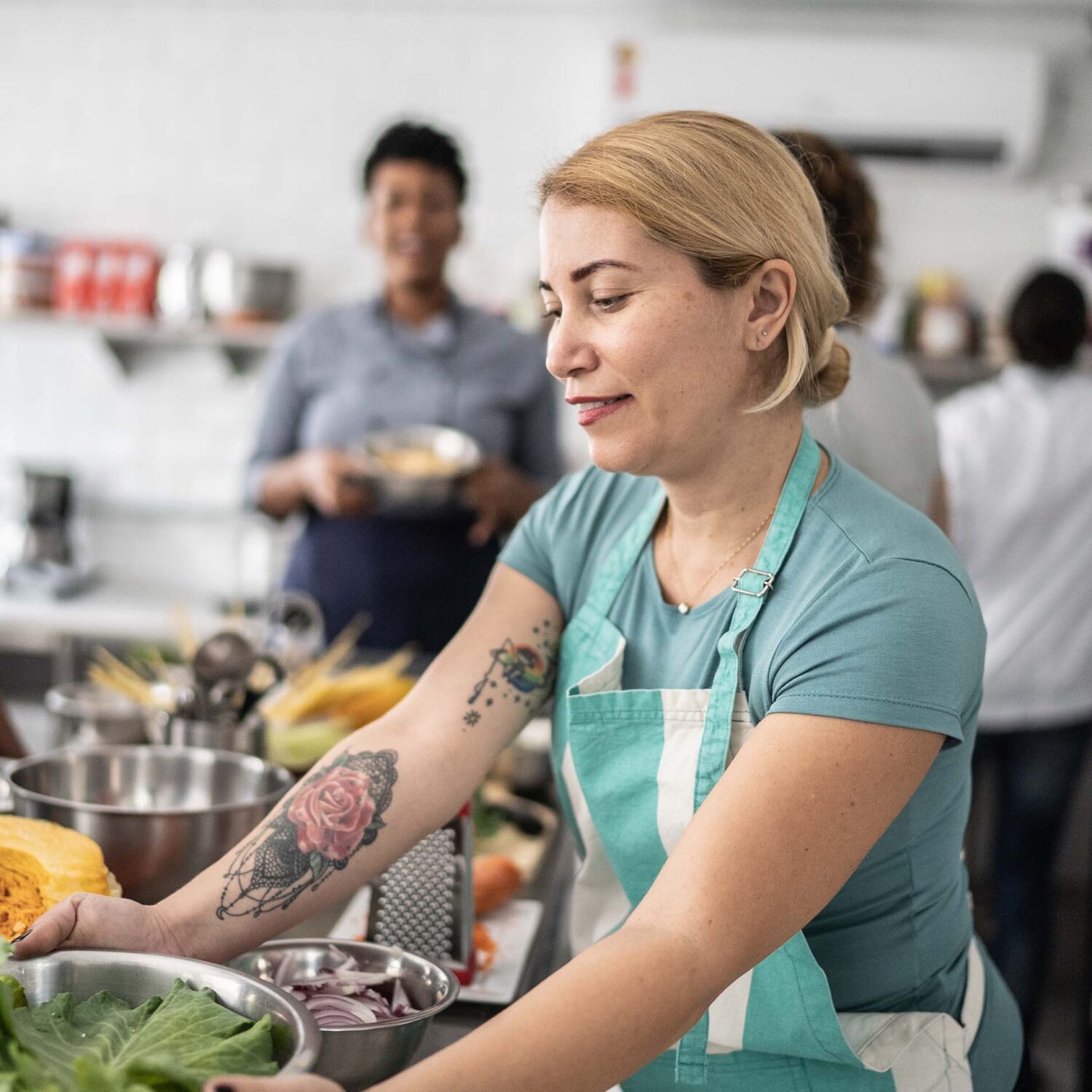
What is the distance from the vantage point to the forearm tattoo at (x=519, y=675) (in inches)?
51.9

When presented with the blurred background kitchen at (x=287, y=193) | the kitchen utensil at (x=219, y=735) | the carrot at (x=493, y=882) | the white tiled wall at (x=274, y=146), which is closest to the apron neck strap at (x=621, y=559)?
the carrot at (x=493, y=882)

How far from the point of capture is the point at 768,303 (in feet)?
3.79

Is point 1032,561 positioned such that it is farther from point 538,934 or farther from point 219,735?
point 219,735

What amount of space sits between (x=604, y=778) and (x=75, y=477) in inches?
157

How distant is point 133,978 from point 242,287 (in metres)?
3.66

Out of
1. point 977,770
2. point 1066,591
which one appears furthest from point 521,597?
point 977,770

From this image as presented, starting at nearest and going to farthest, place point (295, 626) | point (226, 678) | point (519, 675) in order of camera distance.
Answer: point (519, 675), point (226, 678), point (295, 626)

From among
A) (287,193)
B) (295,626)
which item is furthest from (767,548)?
(287,193)

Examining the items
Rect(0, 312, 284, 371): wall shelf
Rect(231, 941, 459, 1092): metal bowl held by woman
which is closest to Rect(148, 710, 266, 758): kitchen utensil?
Rect(231, 941, 459, 1092): metal bowl held by woman

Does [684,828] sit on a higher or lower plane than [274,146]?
lower

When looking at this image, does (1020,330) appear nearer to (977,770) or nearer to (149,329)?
(977,770)

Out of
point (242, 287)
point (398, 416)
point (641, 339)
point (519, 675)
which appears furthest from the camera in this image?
point (242, 287)

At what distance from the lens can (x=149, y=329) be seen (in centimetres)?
442

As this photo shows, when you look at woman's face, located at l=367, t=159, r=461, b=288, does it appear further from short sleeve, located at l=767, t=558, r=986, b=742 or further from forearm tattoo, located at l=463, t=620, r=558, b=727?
short sleeve, located at l=767, t=558, r=986, b=742
